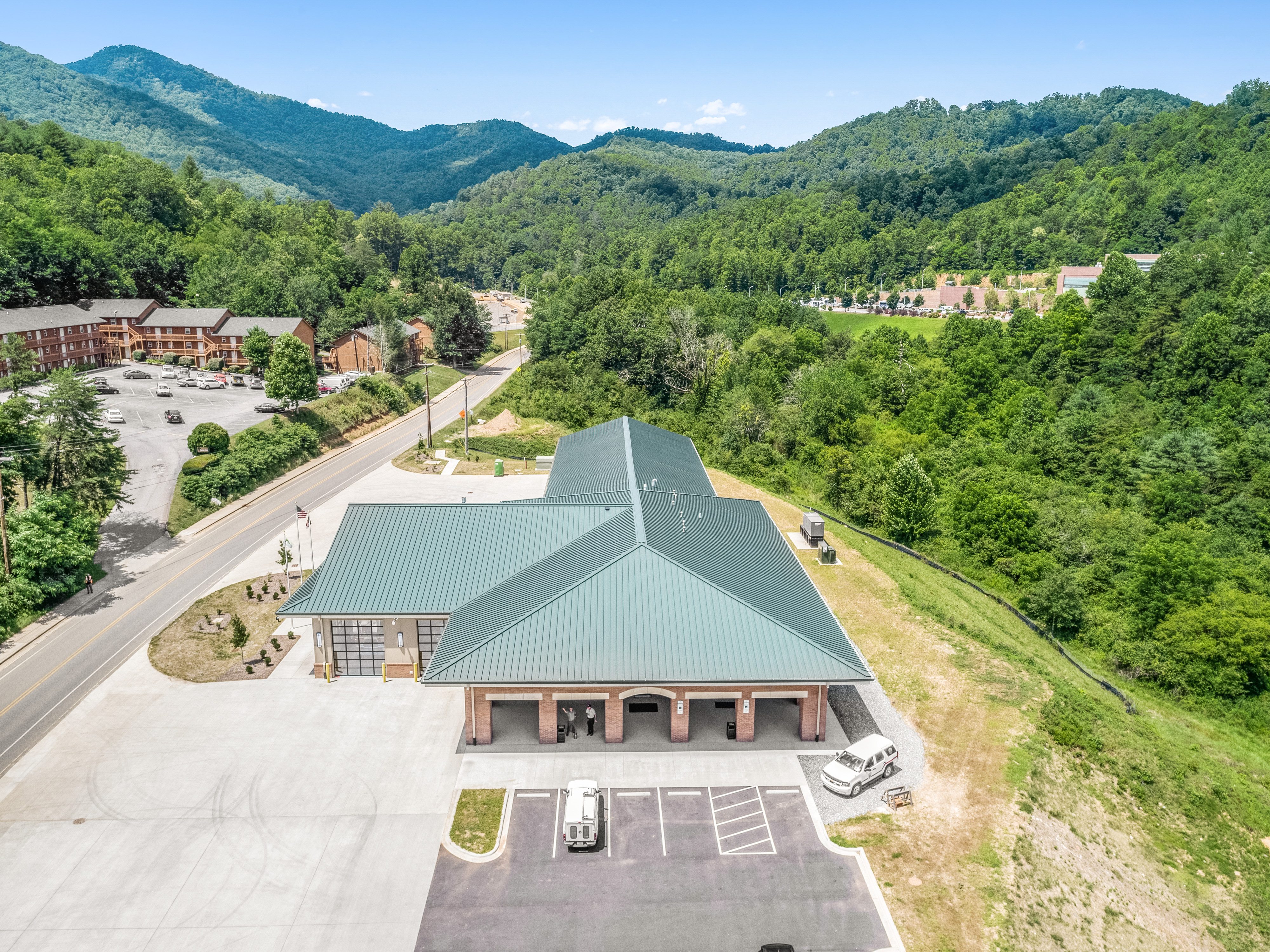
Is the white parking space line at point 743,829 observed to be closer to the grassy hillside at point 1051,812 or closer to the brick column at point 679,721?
the grassy hillside at point 1051,812

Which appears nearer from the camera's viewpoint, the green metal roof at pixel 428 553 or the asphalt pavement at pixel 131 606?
the asphalt pavement at pixel 131 606

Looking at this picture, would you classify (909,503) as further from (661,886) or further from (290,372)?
(290,372)

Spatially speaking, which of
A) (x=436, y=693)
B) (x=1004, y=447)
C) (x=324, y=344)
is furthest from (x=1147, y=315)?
(x=324, y=344)

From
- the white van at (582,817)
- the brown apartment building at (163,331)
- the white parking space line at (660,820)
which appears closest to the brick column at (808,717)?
the white parking space line at (660,820)

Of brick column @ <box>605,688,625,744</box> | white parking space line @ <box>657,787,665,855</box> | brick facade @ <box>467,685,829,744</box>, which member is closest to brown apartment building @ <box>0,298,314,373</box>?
brick facade @ <box>467,685,829,744</box>

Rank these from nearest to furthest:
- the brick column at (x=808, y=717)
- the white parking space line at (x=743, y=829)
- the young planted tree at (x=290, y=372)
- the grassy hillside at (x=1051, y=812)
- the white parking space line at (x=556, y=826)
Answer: the grassy hillside at (x=1051, y=812) → the white parking space line at (x=556, y=826) → the white parking space line at (x=743, y=829) → the brick column at (x=808, y=717) → the young planted tree at (x=290, y=372)

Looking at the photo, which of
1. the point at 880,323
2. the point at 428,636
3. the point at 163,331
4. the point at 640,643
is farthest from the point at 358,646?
the point at 880,323

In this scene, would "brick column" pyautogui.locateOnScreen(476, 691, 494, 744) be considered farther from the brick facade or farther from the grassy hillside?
the grassy hillside
